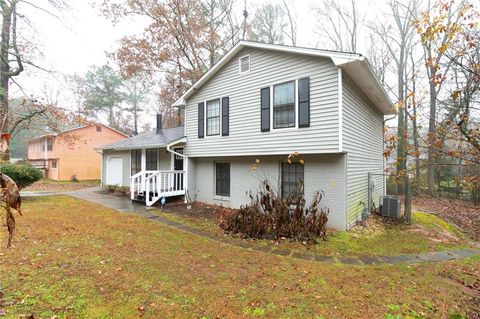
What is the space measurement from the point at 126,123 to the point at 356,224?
35.1m

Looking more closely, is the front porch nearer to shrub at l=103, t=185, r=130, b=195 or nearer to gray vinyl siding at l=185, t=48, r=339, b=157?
gray vinyl siding at l=185, t=48, r=339, b=157

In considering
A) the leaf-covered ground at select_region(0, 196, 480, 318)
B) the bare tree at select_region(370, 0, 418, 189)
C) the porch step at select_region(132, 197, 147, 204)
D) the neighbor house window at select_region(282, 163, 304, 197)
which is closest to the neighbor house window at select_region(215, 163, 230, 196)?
the neighbor house window at select_region(282, 163, 304, 197)

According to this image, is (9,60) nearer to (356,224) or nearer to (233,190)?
(233,190)

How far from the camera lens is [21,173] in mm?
10539

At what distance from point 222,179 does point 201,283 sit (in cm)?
730

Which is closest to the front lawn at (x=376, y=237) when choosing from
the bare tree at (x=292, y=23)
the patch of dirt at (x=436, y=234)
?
the patch of dirt at (x=436, y=234)

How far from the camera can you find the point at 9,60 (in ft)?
42.7

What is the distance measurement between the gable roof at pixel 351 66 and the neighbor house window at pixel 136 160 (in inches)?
214

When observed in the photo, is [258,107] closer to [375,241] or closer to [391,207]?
[375,241]

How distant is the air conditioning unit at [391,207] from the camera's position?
9.70 m

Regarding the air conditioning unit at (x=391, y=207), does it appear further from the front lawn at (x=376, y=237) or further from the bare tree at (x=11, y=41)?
the bare tree at (x=11, y=41)

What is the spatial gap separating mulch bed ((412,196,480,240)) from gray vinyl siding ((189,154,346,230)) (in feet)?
16.5

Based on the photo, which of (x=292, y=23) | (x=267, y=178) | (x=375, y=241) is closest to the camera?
(x=375, y=241)

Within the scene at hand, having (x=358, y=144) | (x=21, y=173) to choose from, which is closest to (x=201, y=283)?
(x=358, y=144)
